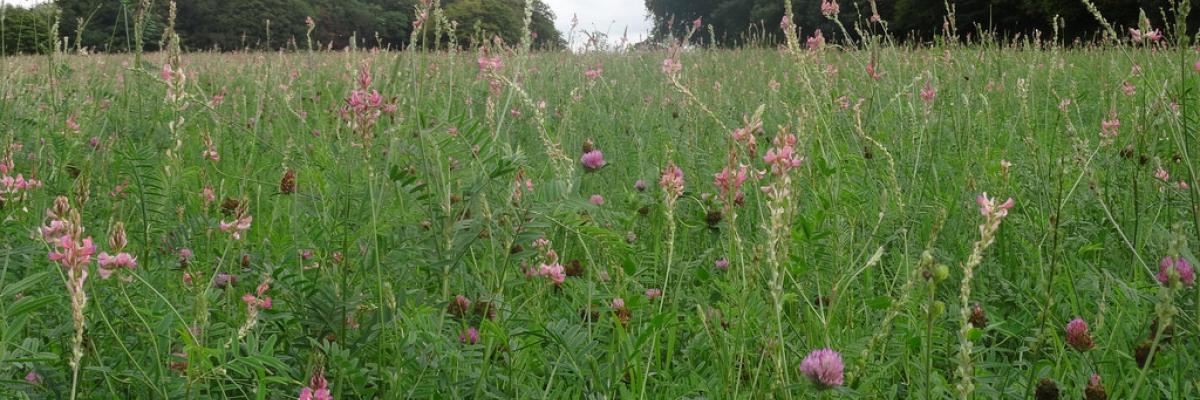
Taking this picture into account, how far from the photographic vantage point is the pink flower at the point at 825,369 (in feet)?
3.50

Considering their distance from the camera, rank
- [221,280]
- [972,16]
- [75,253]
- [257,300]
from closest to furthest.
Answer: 1. [75,253]
2. [257,300]
3. [221,280]
4. [972,16]

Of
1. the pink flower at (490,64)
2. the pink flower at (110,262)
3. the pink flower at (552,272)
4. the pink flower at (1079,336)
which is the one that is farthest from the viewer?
the pink flower at (490,64)

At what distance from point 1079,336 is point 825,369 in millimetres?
552

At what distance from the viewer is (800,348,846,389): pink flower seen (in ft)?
3.50

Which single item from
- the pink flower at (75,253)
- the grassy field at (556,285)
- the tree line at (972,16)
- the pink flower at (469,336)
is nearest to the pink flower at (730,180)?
the grassy field at (556,285)

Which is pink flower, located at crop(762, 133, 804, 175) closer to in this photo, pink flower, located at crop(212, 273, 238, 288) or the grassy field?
the grassy field

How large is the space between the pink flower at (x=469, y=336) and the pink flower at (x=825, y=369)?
0.54 metres

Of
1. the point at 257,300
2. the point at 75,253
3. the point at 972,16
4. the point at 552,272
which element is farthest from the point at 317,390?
the point at 972,16

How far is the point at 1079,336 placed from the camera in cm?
133

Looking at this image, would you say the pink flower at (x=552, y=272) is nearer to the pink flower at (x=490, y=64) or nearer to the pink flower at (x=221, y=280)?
the pink flower at (x=490, y=64)

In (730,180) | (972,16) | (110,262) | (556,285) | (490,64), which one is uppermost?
(972,16)

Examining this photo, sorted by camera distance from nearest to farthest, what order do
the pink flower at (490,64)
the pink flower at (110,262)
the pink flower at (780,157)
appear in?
the pink flower at (110,262), the pink flower at (780,157), the pink flower at (490,64)

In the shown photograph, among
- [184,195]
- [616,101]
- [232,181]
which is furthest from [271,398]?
[616,101]

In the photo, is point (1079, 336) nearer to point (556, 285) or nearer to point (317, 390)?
point (556, 285)
